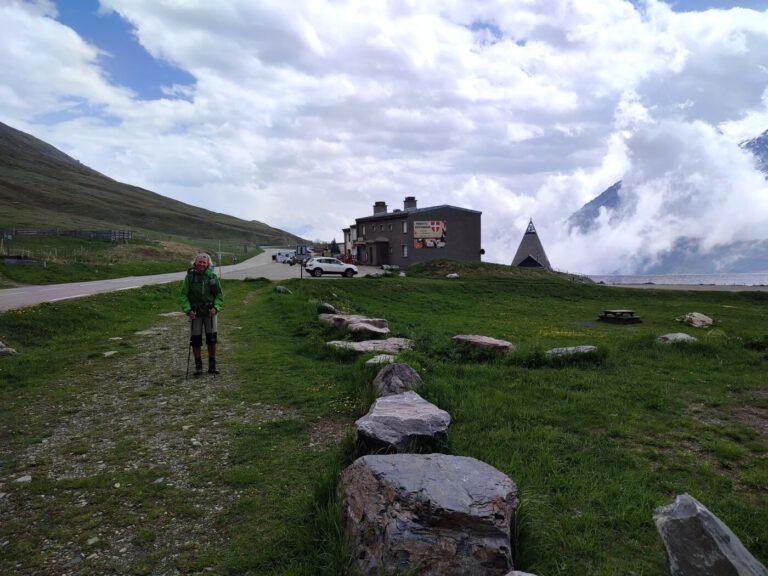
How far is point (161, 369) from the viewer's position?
11.0m

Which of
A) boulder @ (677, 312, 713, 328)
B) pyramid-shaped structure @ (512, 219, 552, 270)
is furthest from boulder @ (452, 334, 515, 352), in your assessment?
pyramid-shaped structure @ (512, 219, 552, 270)

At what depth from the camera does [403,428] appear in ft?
19.0

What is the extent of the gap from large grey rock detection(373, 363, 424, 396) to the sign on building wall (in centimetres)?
5702

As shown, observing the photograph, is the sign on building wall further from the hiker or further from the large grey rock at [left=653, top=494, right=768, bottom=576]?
the large grey rock at [left=653, top=494, right=768, bottom=576]

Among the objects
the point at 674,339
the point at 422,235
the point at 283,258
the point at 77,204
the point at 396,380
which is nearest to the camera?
the point at 396,380

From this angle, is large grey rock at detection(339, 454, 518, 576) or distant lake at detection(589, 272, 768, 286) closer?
large grey rock at detection(339, 454, 518, 576)

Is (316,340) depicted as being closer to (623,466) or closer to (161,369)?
(161,369)

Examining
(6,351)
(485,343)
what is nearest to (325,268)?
(6,351)

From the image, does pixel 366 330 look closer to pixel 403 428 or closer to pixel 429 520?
pixel 403 428

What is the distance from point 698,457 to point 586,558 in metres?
3.32

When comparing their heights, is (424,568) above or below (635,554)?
above

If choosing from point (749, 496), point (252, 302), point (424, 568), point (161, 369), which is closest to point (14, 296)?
point (252, 302)

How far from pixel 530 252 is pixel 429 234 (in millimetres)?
21816

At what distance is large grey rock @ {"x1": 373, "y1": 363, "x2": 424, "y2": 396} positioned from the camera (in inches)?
318
